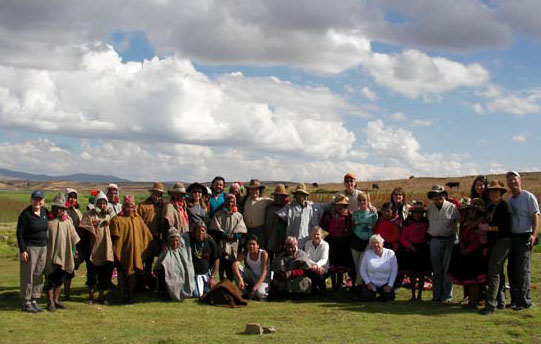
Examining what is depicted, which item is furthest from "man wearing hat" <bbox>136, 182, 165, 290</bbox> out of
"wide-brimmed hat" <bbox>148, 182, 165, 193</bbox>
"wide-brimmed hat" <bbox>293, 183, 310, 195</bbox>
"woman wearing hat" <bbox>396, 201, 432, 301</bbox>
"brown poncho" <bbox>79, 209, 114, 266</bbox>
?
"woman wearing hat" <bbox>396, 201, 432, 301</bbox>

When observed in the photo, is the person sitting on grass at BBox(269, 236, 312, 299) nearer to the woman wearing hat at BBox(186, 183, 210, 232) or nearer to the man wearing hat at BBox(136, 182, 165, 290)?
the woman wearing hat at BBox(186, 183, 210, 232)

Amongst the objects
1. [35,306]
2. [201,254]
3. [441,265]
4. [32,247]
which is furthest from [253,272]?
[32,247]

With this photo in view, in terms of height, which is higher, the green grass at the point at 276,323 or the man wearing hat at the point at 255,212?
the man wearing hat at the point at 255,212

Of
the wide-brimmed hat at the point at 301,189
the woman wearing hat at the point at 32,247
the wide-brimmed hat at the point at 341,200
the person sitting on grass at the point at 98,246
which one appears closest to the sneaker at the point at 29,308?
the woman wearing hat at the point at 32,247

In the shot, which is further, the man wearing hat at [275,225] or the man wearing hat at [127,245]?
the man wearing hat at [275,225]

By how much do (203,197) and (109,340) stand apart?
4.54m

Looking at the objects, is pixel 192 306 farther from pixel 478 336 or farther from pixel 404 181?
pixel 404 181

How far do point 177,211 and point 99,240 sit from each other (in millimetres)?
1496

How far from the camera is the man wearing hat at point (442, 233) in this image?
10461 mm

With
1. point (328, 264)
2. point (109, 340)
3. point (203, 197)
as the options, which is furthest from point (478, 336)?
point (203, 197)

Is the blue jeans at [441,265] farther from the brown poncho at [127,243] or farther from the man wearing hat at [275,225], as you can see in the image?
the brown poncho at [127,243]

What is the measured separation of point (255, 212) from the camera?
1198 centimetres

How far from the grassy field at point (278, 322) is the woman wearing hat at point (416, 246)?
496 mm

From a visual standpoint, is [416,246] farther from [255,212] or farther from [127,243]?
[127,243]
